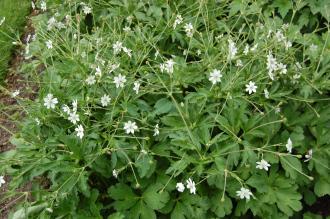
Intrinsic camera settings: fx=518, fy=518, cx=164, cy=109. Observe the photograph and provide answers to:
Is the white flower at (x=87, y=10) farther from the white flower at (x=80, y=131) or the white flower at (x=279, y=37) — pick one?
the white flower at (x=279, y=37)

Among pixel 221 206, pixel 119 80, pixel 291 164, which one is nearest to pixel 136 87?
pixel 119 80

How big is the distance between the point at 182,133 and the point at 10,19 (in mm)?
2676

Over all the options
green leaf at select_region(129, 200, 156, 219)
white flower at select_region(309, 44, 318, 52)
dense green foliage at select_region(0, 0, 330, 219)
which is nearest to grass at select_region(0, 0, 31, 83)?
dense green foliage at select_region(0, 0, 330, 219)

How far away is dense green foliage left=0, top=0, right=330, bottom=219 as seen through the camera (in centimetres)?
253

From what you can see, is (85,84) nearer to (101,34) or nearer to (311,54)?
(101,34)

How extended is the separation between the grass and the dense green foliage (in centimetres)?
156

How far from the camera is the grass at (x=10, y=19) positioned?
14.2 feet

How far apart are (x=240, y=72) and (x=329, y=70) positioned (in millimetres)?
490

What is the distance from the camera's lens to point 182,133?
2533 mm

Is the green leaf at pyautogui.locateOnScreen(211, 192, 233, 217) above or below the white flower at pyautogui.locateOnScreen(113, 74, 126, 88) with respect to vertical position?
below

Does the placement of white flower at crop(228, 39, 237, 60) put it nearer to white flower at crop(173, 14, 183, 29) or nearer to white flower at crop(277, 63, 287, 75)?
white flower at crop(277, 63, 287, 75)

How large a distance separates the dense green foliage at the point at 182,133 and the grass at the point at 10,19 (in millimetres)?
1565

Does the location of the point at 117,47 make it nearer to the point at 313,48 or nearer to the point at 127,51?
the point at 127,51

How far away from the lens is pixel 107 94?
2.72 m
